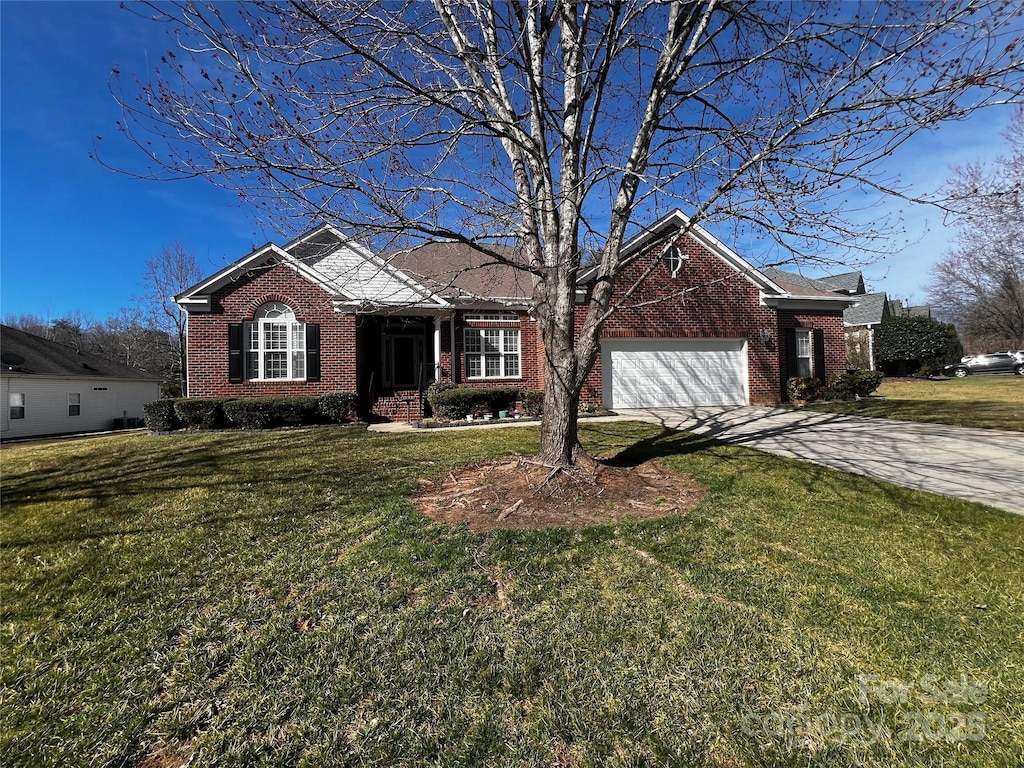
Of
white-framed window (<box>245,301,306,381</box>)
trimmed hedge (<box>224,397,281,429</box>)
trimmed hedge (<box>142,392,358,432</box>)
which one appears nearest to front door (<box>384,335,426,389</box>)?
white-framed window (<box>245,301,306,381</box>)

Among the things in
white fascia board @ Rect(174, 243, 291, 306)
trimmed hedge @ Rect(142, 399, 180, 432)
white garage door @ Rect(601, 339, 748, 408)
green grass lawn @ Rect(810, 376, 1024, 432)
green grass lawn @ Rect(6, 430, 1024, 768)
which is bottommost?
green grass lawn @ Rect(6, 430, 1024, 768)

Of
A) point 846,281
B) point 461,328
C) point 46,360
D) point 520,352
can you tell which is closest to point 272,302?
point 461,328

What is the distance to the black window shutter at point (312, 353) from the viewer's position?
12742mm

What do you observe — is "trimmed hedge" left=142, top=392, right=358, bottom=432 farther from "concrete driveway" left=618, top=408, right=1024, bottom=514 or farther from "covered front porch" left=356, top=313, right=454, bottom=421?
"concrete driveway" left=618, top=408, right=1024, bottom=514

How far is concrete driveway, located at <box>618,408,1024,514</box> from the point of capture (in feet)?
17.6

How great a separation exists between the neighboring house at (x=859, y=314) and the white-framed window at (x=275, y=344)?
19.5 m

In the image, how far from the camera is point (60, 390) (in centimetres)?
2141

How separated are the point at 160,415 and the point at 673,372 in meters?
14.3

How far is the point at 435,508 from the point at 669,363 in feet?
35.3

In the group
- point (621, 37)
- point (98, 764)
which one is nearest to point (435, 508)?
point (98, 764)

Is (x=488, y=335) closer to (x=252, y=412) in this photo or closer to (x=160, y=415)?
(x=252, y=412)

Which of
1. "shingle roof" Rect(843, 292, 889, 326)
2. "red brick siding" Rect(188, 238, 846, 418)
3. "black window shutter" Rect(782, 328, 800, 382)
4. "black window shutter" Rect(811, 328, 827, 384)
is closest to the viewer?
"red brick siding" Rect(188, 238, 846, 418)

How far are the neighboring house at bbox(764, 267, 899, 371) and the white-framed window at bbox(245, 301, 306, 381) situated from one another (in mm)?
19511

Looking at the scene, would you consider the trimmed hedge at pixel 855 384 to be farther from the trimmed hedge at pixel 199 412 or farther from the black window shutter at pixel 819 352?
the trimmed hedge at pixel 199 412
